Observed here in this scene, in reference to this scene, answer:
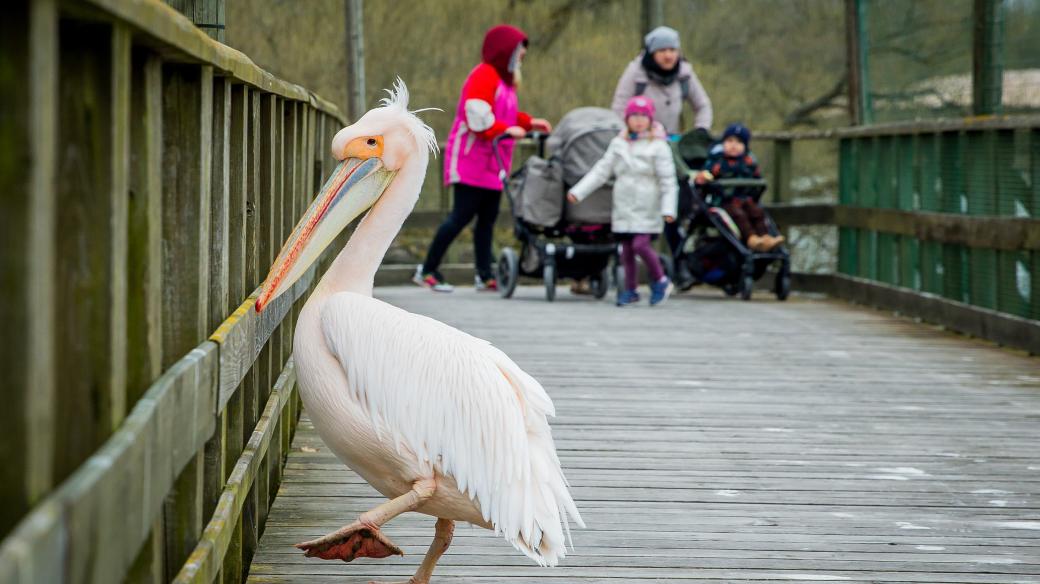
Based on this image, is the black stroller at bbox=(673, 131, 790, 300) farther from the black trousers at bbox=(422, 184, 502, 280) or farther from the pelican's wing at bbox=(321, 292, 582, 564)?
the pelican's wing at bbox=(321, 292, 582, 564)

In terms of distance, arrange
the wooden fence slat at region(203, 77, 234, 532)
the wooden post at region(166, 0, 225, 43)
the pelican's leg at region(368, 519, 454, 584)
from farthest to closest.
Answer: the wooden post at region(166, 0, 225, 43), the pelican's leg at region(368, 519, 454, 584), the wooden fence slat at region(203, 77, 234, 532)

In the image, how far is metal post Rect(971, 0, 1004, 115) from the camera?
8617mm

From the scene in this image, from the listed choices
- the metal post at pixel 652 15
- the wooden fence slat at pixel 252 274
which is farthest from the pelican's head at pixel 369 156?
the metal post at pixel 652 15

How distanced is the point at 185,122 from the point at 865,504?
2.84 metres

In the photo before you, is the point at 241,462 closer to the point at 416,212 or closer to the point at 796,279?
the point at 796,279

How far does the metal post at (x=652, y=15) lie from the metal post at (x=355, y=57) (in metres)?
2.67

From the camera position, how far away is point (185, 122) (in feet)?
8.93

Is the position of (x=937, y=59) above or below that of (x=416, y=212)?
above

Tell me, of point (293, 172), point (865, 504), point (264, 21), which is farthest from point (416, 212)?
point (865, 504)

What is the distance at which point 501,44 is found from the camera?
10.2 metres

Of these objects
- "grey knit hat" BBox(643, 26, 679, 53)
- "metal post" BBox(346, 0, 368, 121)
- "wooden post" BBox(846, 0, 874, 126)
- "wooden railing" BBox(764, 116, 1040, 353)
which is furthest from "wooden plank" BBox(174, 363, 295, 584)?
"metal post" BBox(346, 0, 368, 121)

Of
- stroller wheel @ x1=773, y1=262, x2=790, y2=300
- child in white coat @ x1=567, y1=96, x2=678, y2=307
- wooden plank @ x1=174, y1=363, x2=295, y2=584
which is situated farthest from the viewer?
stroller wheel @ x1=773, y1=262, x2=790, y2=300

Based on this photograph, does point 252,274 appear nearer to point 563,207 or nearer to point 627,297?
point 563,207

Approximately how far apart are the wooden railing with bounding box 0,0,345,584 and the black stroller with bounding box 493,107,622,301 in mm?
6326
